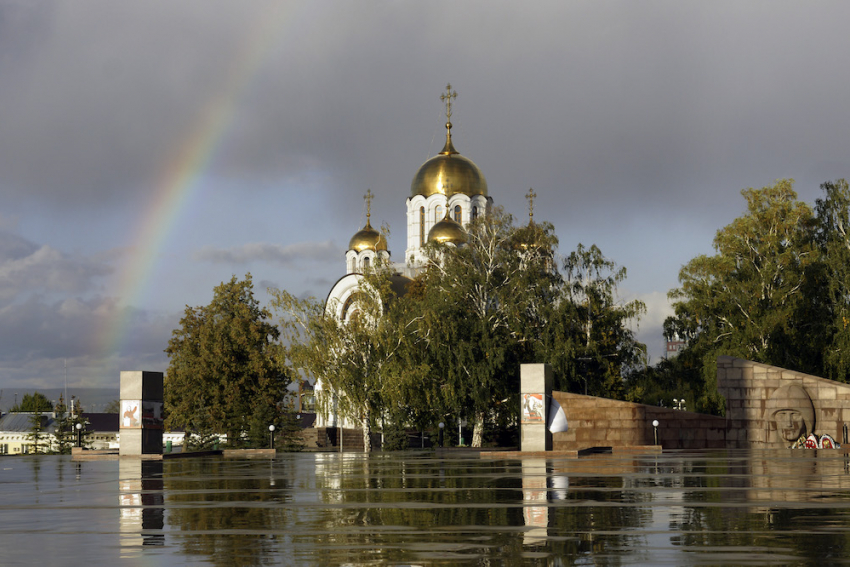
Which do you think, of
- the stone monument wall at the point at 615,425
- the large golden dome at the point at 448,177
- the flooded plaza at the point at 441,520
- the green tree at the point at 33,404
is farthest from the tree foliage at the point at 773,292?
the green tree at the point at 33,404

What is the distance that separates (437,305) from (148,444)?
14.4m

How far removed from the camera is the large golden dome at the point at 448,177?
2889 inches

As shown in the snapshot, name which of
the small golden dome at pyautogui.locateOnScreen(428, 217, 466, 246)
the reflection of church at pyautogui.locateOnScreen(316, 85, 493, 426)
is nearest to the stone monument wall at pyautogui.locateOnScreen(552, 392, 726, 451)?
the small golden dome at pyautogui.locateOnScreen(428, 217, 466, 246)

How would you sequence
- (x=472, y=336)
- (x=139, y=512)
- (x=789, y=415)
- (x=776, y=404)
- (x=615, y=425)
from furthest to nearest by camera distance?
(x=472, y=336)
(x=615, y=425)
(x=776, y=404)
(x=789, y=415)
(x=139, y=512)

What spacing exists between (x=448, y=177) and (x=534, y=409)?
45638 millimetres

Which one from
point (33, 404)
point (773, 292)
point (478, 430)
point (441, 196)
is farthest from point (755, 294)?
point (33, 404)

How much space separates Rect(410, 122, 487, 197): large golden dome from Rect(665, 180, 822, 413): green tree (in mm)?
28314

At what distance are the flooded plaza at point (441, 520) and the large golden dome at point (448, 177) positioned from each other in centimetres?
5586

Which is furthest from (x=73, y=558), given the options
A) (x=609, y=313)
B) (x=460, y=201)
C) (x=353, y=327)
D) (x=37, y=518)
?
(x=460, y=201)

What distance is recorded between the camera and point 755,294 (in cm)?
4384

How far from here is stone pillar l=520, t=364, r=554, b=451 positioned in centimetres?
2961

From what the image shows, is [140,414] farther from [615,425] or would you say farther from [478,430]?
[478,430]

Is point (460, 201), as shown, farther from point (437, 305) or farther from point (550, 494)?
point (550, 494)

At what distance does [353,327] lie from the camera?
132ft
